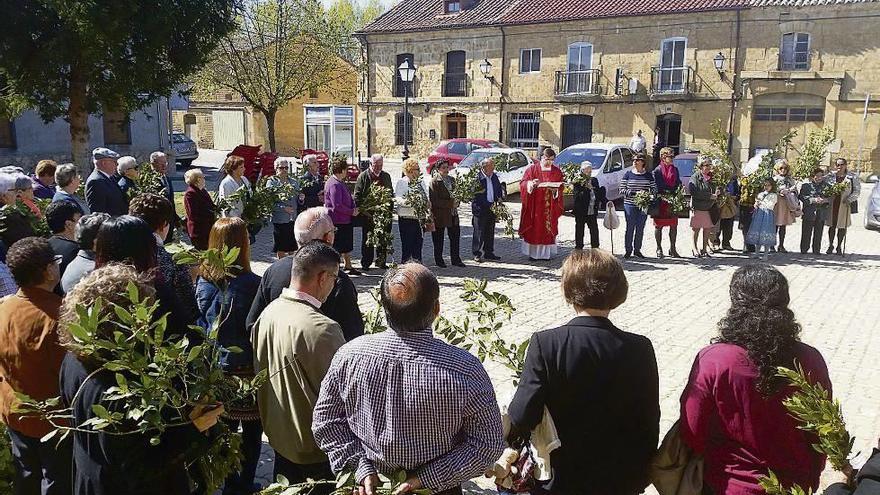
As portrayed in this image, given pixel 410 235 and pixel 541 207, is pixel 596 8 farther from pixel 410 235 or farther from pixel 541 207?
pixel 410 235

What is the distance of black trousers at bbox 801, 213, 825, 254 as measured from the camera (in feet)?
39.7

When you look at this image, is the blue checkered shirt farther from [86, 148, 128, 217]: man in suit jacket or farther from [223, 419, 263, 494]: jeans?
[86, 148, 128, 217]: man in suit jacket

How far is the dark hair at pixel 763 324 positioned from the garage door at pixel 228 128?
1669 inches

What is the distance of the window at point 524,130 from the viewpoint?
3203 centimetres

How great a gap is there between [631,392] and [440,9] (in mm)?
34159

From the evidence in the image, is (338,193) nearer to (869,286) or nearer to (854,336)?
(854,336)

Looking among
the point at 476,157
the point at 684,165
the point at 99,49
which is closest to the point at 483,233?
the point at 99,49

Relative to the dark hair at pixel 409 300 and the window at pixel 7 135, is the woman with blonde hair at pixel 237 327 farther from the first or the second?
the window at pixel 7 135

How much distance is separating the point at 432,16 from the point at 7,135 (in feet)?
66.2

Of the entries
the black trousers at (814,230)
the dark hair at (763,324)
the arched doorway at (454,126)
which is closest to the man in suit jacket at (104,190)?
the dark hair at (763,324)

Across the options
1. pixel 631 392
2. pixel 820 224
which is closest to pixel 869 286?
pixel 820 224

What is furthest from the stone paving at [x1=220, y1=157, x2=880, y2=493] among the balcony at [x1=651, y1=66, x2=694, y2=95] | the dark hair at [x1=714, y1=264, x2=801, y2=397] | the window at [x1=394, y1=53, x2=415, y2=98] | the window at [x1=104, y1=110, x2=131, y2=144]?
the window at [x1=394, y1=53, x2=415, y2=98]

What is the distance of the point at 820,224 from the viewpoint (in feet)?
39.6

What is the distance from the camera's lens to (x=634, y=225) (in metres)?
11.6
